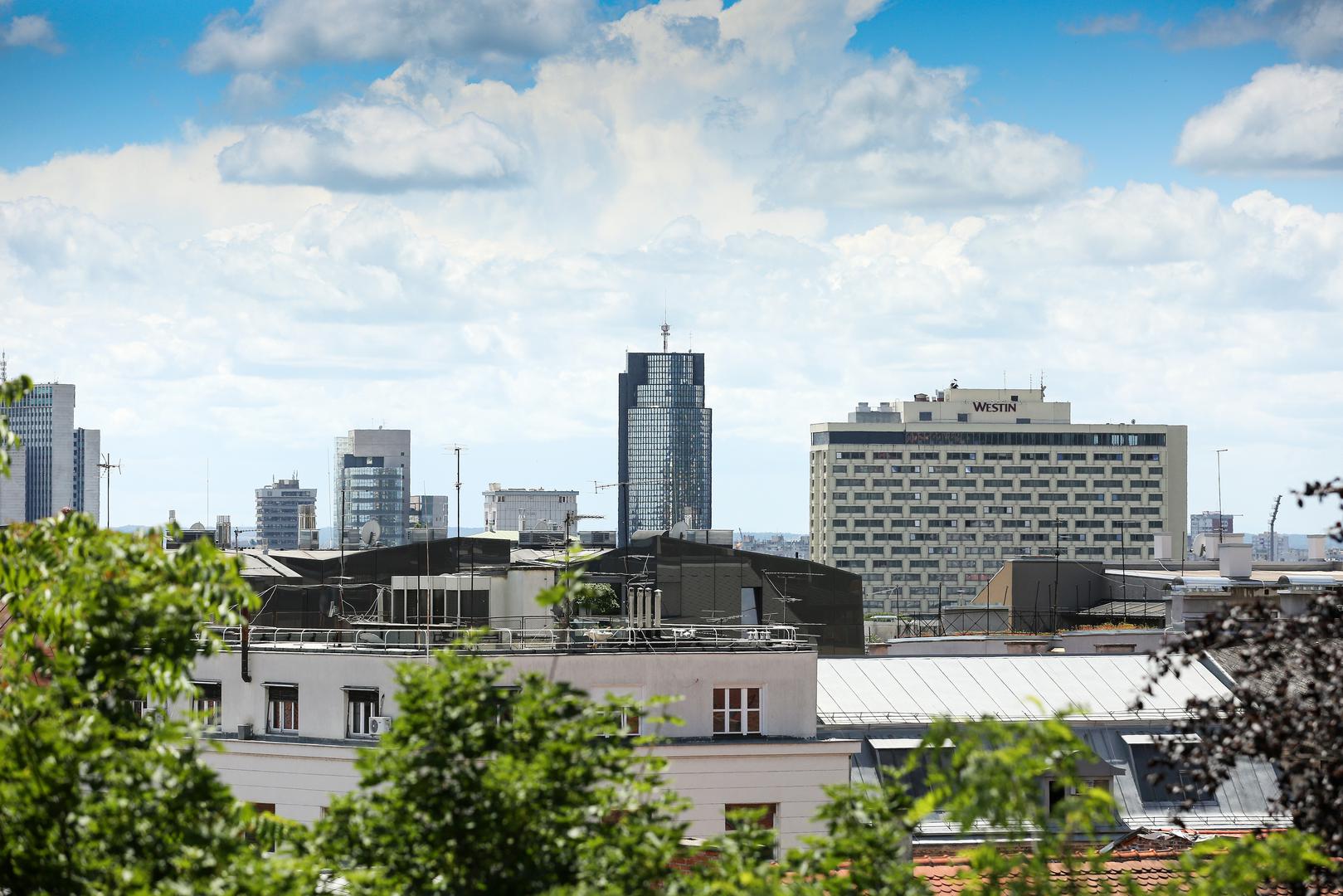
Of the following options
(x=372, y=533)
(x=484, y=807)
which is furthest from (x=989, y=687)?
(x=372, y=533)

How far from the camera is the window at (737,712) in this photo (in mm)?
41656

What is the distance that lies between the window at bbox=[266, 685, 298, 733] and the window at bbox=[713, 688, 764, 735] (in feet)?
32.3

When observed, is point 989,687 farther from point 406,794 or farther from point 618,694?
point 406,794

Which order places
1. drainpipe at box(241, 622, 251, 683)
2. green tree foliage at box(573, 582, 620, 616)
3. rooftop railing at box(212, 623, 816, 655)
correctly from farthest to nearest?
green tree foliage at box(573, 582, 620, 616) → drainpipe at box(241, 622, 251, 683) → rooftop railing at box(212, 623, 816, 655)

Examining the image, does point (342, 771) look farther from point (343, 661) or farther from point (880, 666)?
point (880, 666)

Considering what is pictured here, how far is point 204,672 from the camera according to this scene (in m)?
43.6

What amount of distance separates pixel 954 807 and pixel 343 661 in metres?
30.8

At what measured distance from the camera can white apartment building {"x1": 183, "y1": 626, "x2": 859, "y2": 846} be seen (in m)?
40.6

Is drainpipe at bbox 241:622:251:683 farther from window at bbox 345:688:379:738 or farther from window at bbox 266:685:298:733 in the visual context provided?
window at bbox 345:688:379:738

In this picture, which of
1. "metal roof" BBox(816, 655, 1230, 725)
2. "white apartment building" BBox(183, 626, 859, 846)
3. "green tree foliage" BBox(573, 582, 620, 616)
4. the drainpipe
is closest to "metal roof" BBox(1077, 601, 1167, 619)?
"green tree foliage" BBox(573, 582, 620, 616)

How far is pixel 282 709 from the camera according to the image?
42.8 meters

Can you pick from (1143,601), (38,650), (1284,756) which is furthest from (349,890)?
(1143,601)

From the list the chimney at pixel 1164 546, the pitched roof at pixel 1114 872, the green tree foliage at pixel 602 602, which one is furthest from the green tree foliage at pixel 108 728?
the chimney at pixel 1164 546

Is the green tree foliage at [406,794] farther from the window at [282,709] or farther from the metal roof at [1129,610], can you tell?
the metal roof at [1129,610]
